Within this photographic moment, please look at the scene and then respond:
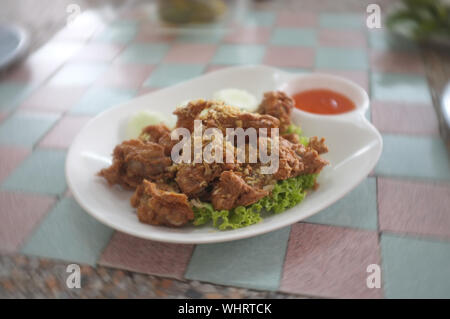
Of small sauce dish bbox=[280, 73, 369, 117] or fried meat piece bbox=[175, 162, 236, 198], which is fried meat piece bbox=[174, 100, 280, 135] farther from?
small sauce dish bbox=[280, 73, 369, 117]

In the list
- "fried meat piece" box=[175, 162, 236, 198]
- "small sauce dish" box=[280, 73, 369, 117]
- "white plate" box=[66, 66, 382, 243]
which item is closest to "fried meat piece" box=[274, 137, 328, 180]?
"white plate" box=[66, 66, 382, 243]

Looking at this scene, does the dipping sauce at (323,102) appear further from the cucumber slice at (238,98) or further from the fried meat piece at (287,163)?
the fried meat piece at (287,163)

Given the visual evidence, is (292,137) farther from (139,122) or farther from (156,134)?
(139,122)

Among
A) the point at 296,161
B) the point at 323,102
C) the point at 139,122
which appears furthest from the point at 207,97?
the point at 296,161

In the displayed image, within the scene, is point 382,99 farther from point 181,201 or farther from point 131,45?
point 131,45

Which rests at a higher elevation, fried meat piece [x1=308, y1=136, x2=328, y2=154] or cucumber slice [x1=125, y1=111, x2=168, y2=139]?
cucumber slice [x1=125, y1=111, x2=168, y2=139]
